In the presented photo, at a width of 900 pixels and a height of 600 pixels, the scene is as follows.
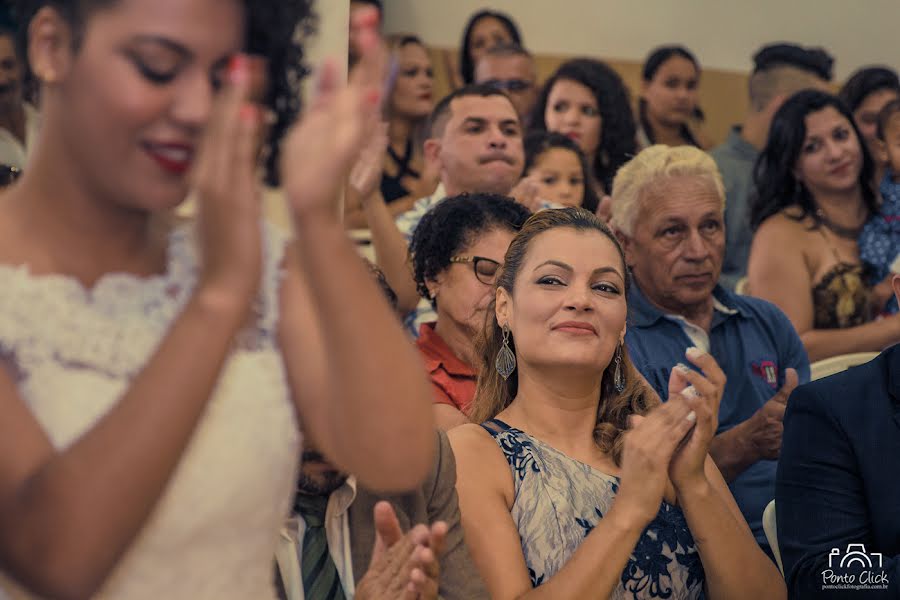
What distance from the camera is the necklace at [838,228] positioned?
3447mm

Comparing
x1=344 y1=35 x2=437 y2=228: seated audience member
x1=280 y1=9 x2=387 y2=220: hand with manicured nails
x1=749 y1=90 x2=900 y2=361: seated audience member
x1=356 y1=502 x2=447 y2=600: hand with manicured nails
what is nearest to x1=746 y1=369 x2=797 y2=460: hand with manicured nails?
x1=749 y1=90 x2=900 y2=361: seated audience member

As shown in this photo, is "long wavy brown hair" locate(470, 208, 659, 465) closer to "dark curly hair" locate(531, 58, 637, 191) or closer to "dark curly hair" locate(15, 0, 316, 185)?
"dark curly hair" locate(15, 0, 316, 185)

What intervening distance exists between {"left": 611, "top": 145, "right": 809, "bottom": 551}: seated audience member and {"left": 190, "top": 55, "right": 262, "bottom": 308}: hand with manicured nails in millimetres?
1831

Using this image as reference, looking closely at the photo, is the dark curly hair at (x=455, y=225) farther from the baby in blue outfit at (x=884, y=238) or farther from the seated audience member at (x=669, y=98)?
the seated audience member at (x=669, y=98)

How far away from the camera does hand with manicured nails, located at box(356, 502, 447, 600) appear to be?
4.31ft

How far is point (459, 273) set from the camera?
2.67m

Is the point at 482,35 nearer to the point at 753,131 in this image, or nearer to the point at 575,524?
the point at 753,131

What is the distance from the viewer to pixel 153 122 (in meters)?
0.93

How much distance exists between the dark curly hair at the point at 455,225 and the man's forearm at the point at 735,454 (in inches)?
24.5

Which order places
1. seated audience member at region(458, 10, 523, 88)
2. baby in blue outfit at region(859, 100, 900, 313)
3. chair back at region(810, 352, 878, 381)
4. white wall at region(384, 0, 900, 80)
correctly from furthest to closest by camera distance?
white wall at region(384, 0, 900, 80) < seated audience member at region(458, 10, 523, 88) < baby in blue outfit at region(859, 100, 900, 313) < chair back at region(810, 352, 878, 381)

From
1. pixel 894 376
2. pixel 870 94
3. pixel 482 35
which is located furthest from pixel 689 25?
pixel 894 376

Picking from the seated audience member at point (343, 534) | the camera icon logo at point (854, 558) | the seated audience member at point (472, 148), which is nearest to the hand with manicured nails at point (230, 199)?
the seated audience member at point (343, 534)

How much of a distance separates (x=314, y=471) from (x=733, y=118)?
450 centimetres

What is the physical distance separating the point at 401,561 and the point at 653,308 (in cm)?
156
